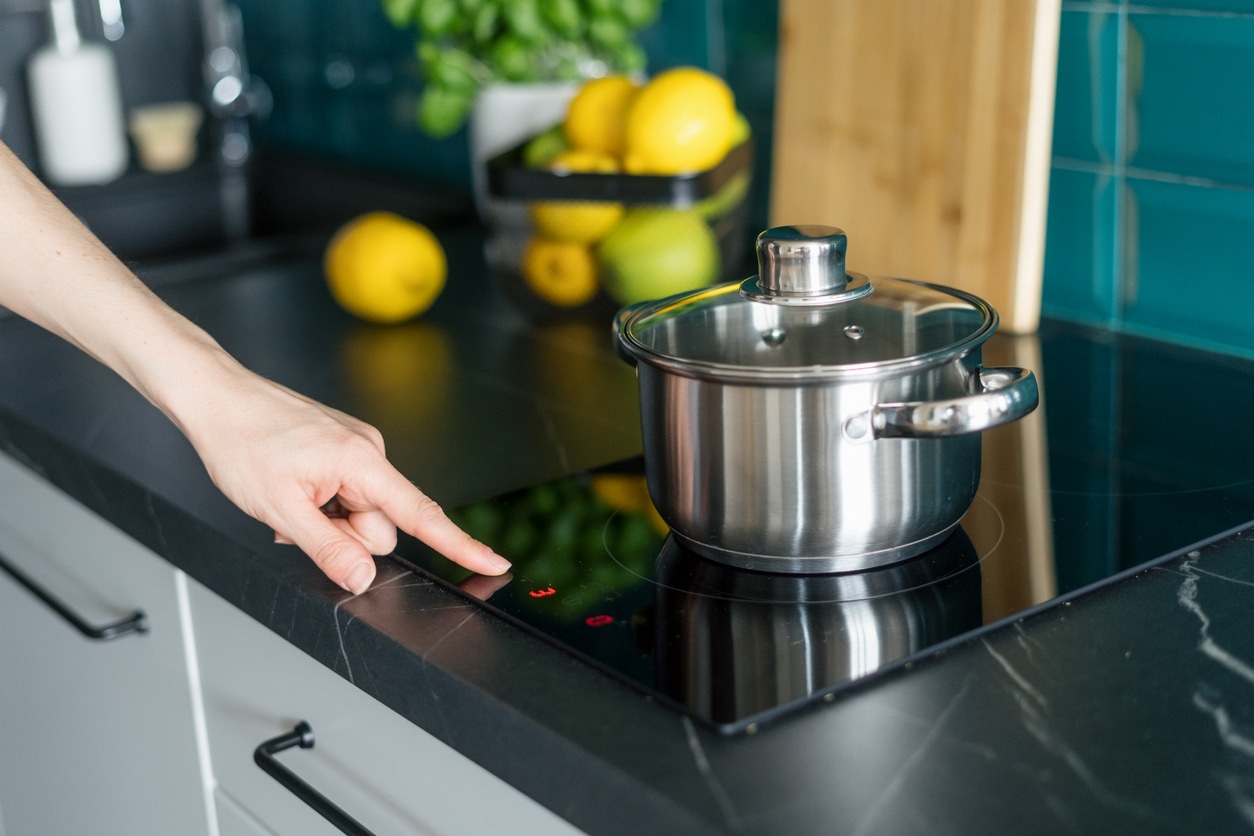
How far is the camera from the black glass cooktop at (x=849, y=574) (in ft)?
2.01

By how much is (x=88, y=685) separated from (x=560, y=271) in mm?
544

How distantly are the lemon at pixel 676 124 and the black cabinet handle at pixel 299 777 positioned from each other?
1.92 ft

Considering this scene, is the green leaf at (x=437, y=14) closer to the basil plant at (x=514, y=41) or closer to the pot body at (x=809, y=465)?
the basil plant at (x=514, y=41)

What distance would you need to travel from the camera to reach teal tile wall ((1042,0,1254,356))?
1.00 meters

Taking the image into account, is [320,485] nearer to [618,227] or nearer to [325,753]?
[325,753]

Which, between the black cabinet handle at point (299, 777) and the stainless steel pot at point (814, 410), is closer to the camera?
the stainless steel pot at point (814, 410)

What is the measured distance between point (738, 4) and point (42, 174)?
1208mm

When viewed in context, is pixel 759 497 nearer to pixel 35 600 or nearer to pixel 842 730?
pixel 842 730

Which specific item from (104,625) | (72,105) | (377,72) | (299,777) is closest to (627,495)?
(299,777)

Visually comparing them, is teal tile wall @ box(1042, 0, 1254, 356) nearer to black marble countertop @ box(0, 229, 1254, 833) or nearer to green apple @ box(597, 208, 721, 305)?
black marble countertop @ box(0, 229, 1254, 833)

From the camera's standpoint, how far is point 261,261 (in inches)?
59.6

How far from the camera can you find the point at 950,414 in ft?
1.96

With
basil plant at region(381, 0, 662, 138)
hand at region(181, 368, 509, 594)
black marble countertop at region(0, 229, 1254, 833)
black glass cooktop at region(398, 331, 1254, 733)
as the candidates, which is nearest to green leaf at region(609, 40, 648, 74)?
basil plant at region(381, 0, 662, 138)

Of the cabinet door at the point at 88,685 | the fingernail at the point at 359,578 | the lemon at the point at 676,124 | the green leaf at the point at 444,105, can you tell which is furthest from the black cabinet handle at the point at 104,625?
the green leaf at the point at 444,105
